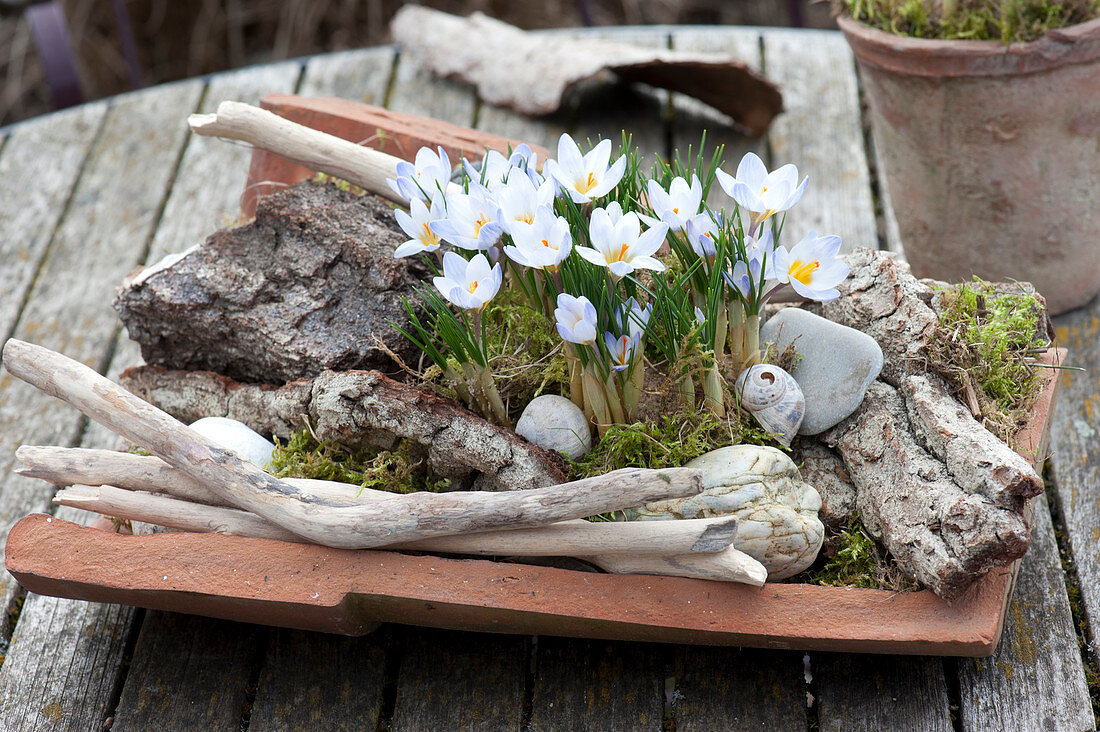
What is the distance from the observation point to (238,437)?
1.46 metres

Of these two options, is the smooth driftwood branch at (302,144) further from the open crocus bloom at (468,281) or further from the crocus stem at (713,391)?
the crocus stem at (713,391)

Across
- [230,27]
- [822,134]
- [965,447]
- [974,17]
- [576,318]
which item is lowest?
[230,27]

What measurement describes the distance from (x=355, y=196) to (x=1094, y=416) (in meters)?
1.33

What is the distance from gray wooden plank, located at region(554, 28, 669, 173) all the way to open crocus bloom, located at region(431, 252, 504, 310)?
1.23 m

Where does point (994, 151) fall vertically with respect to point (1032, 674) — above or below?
above

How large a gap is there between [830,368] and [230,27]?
4.03 metres

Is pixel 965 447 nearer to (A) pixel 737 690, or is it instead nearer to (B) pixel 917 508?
(B) pixel 917 508

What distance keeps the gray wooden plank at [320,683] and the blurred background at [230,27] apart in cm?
353

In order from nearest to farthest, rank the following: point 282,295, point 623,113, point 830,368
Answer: point 830,368 < point 282,295 < point 623,113

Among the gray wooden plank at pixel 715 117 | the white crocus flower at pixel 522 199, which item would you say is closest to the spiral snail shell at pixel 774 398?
the white crocus flower at pixel 522 199

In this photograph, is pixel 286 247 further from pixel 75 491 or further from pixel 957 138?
pixel 957 138

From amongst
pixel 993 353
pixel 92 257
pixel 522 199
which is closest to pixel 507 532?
pixel 522 199

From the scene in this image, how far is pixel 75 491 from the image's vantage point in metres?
1.35

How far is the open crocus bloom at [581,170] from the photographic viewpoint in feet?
4.25
